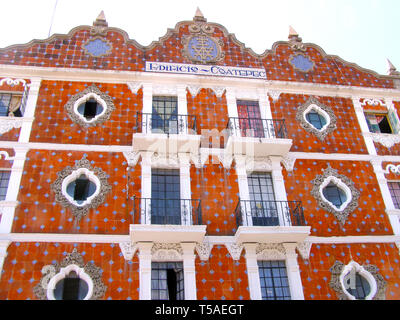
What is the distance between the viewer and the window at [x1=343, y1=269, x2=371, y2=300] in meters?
14.5

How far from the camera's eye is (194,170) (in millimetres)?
15961

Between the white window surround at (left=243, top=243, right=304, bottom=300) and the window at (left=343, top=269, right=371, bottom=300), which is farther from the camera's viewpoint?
the window at (left=343, top=269, right=371, bottom=300)

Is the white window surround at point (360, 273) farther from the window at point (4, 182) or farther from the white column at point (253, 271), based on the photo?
the window at point (4, 182)

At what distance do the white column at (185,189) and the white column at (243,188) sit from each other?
180 centimetres

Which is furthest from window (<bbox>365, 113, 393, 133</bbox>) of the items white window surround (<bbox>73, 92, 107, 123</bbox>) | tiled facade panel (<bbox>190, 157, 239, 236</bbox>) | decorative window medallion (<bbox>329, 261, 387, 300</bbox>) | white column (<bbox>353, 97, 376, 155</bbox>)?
white window surround (<bbox>73, 92, 107, 123</bbox>)

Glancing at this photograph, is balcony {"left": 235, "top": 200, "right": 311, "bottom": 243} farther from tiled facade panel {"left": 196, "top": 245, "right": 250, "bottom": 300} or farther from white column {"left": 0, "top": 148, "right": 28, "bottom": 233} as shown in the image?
white column {"left": 0, "top": 148, "right": 28, "bottom": 233}

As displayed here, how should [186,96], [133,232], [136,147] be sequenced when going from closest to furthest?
[133,232] → [136,147] → [186,96]

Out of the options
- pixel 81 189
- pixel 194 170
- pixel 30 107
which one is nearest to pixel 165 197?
pixel 194 170

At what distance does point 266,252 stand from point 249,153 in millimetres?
3754

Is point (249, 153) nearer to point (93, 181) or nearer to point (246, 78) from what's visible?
point (246, 78)

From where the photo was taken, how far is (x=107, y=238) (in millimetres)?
14156

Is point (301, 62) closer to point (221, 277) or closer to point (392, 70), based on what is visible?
point (392, 70)

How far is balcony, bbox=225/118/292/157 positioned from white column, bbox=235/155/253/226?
14.2 inches
